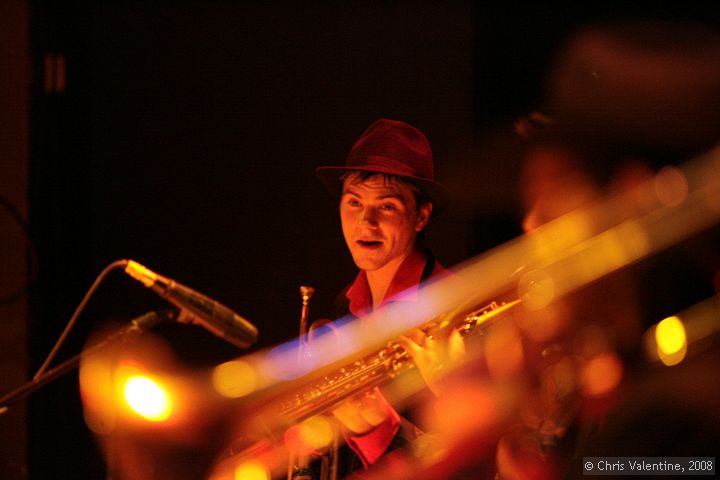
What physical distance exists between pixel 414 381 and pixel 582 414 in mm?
470

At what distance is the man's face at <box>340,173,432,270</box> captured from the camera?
2.57 meters

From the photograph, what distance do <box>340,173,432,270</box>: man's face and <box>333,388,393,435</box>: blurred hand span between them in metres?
0.41

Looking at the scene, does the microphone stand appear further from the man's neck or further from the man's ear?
the man's ear

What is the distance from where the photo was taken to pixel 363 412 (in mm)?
2430

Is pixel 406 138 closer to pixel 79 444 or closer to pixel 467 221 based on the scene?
pixel 467 221

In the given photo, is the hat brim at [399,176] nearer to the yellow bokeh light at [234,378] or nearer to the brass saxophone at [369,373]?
the brass saxophone at [369,373]

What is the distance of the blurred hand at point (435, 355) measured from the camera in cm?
237

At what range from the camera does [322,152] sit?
2.85m

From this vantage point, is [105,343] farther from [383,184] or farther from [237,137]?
[237,137]

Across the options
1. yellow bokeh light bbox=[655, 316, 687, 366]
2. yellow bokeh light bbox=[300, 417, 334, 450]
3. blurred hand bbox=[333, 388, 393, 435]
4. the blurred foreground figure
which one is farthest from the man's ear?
yellow bokeh light bbox=[655, 316, 687, 366]

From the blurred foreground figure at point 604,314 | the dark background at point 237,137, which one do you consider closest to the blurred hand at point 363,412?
the blurred foreground figure at point 604,314

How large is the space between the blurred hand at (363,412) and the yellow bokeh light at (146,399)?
53cm

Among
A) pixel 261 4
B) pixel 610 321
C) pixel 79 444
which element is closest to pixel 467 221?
pixel 610 321

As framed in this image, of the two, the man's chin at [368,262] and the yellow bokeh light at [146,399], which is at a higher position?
the man's chin at [368,262]
